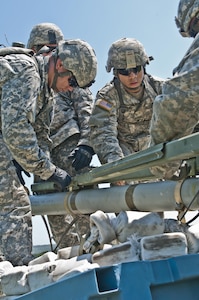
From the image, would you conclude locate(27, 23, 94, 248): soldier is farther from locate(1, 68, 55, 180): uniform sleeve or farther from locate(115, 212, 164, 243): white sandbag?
locate(115, 212, 164, 243): white sandbag

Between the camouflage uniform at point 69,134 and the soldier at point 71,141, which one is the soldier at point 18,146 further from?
the camouflage uniform at point 69,134

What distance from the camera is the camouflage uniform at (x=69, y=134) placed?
16.3 feet

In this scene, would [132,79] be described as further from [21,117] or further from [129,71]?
[21,117]

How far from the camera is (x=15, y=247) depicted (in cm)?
356

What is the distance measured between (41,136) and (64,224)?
0.94 metres

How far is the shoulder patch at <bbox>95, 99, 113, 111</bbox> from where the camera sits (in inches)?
199

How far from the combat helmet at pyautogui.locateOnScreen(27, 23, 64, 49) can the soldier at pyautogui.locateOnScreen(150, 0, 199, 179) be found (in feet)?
10.0

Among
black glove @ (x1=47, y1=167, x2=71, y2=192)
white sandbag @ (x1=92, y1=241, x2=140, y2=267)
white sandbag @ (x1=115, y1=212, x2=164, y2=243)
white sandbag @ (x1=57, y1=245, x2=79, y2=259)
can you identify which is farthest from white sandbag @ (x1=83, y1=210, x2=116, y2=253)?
black glove @ (x1=47, y1=167, x2=71, y2=192)

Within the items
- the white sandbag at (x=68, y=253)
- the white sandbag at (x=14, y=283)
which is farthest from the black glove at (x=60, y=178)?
the white sandbag at (x=14, y=283)

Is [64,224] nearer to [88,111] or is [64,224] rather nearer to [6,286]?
[88,111]

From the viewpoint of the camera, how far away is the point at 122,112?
5.23 meters

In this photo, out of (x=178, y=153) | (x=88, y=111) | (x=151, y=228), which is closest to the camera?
(x=151, y=228)

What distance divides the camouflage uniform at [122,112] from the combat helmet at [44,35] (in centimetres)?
93

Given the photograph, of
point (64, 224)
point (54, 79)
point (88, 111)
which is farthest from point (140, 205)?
point (88, 111)
